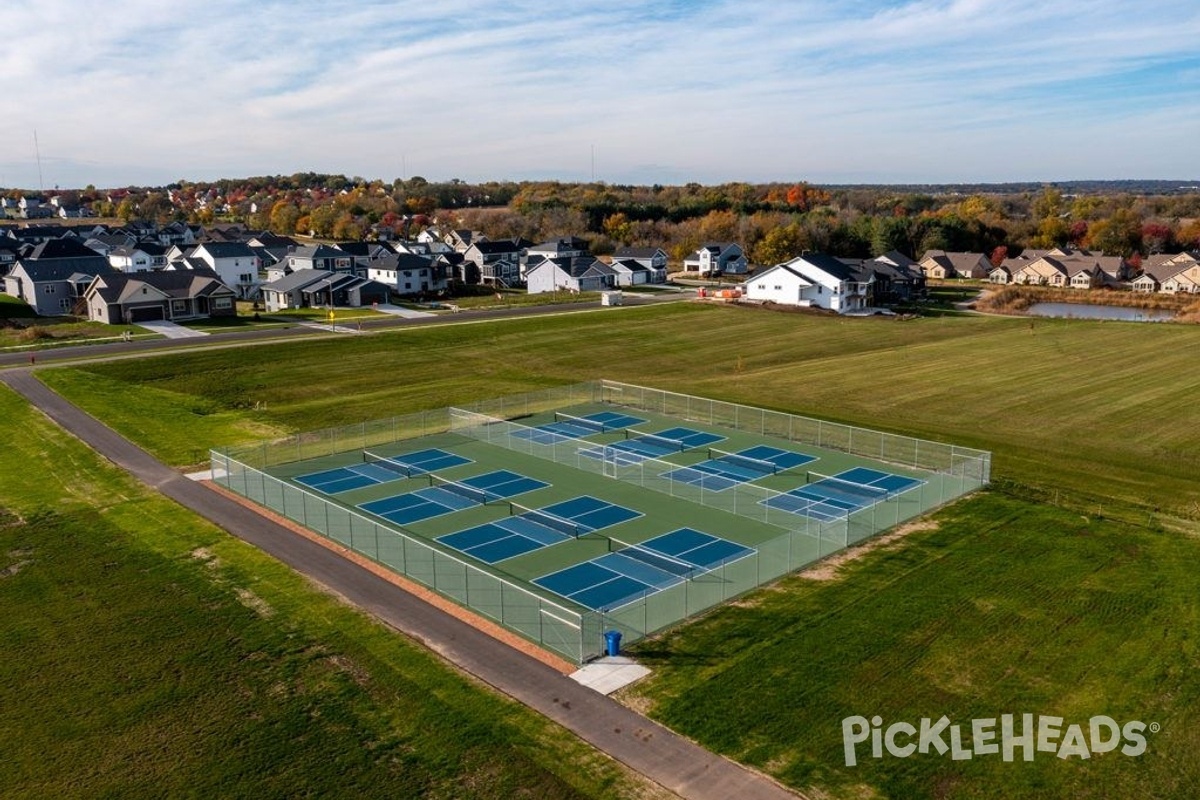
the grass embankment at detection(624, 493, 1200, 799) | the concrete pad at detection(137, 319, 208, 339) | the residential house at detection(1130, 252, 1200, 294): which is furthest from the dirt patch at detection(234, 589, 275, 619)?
the residential house at detection(1130, 252, 1200, 294)

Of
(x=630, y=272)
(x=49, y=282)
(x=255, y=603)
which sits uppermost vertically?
(x=49, y=282)

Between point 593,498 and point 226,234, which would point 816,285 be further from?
point 226,234

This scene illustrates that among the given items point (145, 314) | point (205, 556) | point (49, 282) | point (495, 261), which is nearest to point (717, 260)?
point (495, 261)

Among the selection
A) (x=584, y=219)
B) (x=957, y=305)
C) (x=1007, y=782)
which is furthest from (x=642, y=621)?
(x=584, y=219)

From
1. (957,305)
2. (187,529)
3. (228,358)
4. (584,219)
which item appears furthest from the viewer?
(584,219)

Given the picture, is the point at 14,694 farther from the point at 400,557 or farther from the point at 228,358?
the point at 228,358

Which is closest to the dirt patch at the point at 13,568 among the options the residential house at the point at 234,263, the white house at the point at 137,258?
the residential house at the point at 234,263
